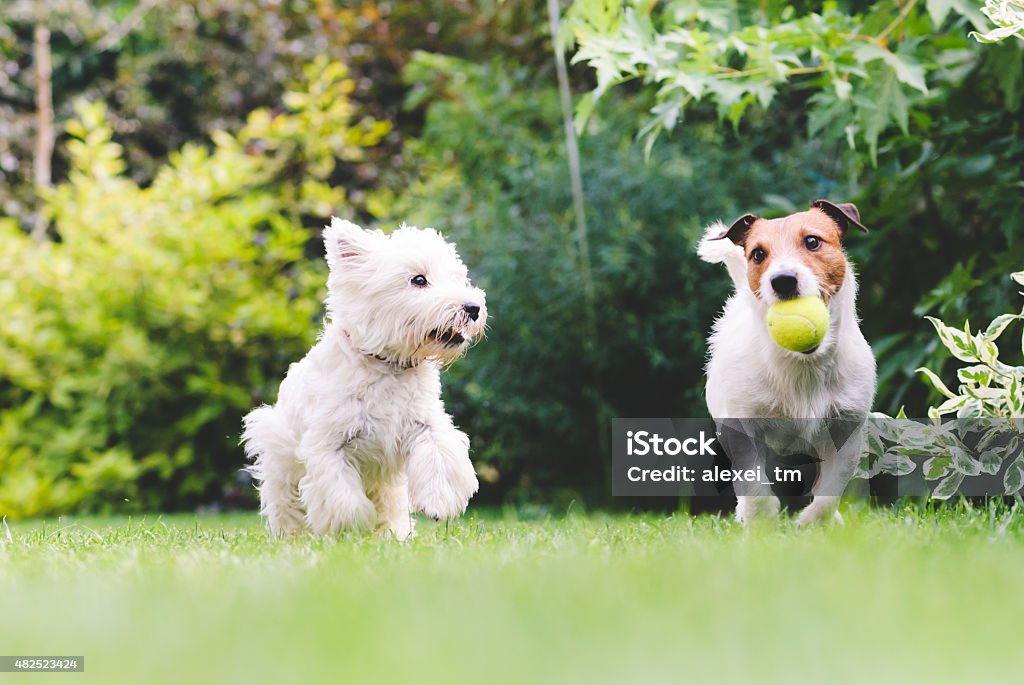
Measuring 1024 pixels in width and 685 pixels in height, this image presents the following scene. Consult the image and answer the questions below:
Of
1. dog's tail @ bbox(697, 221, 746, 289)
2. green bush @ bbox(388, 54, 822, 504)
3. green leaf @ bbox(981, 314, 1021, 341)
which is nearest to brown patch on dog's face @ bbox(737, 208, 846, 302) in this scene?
dog's tail @ bbox(697, 221, 746, 289)

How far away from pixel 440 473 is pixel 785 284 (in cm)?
129

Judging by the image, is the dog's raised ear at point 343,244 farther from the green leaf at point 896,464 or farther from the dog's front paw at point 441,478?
the green leaf at point 896,464

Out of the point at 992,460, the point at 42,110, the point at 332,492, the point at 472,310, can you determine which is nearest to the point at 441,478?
the point at 332,492

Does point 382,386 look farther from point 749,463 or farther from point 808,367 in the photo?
point 808,367

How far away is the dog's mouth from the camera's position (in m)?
3.82

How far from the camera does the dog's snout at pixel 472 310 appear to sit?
12.6 ft

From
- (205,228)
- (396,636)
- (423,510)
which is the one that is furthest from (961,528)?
(205,228)

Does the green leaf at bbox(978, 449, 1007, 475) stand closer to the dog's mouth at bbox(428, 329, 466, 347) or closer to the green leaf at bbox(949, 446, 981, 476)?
the green leaf at bbox(949, 446, 981, 476)

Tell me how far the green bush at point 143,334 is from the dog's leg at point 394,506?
4.13 meters

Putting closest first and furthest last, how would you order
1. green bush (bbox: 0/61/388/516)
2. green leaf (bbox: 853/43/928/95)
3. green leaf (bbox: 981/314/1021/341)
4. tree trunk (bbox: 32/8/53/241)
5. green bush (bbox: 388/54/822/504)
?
green leaf (bbox: 981/314/1021/341) → green leaf (bbox: 853/43/928/95) → green bush (bbox: 388/54/822/504) → green bush (bbox: 0/61/388/516) → tree trunk (bbox: 32/8/53/241)

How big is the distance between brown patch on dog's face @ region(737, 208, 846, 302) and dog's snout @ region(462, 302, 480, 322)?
0.93 meters

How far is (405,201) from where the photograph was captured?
339 inches

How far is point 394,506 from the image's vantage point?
416cm

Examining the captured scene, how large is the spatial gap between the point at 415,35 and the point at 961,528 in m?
6.98
